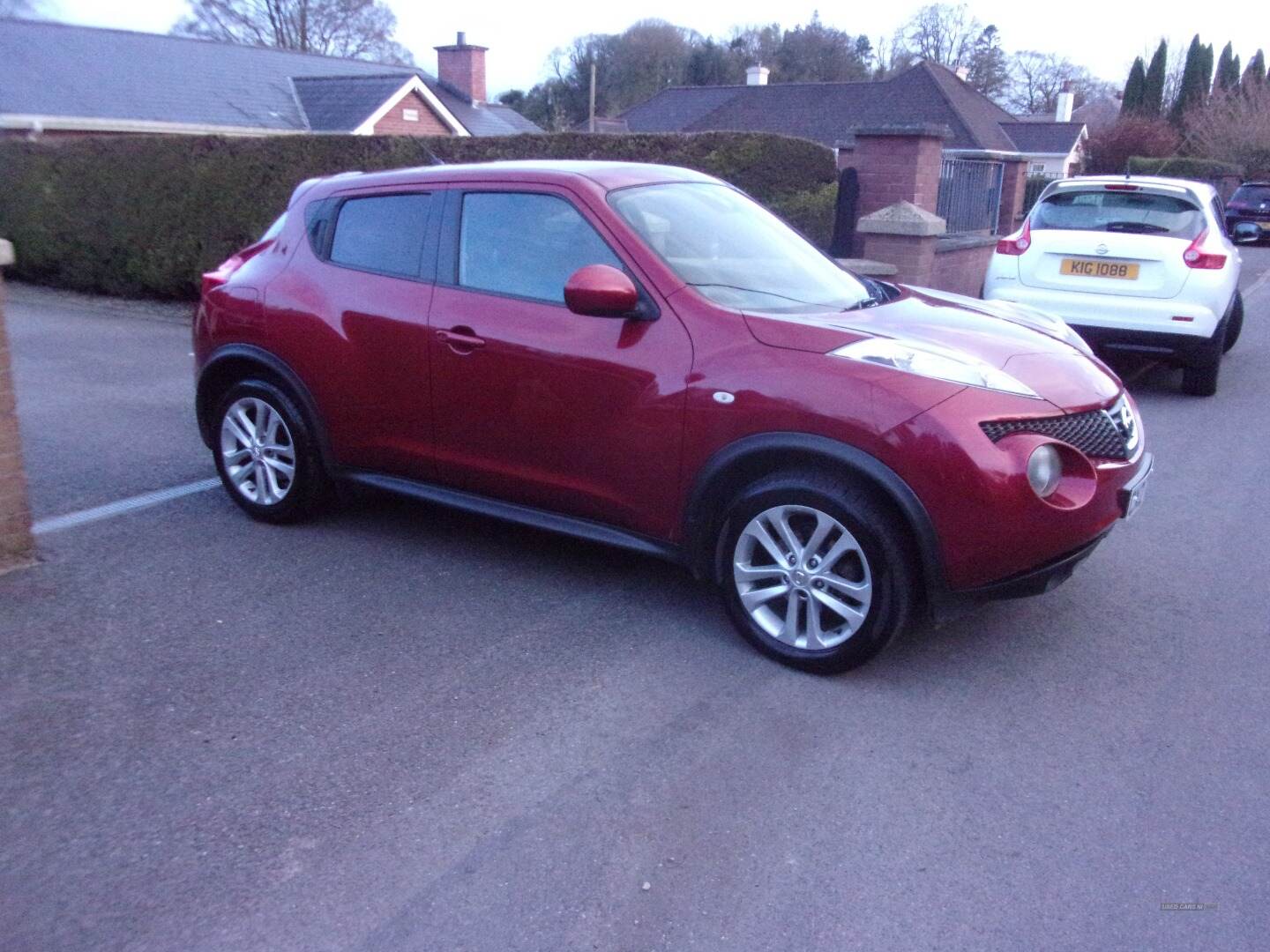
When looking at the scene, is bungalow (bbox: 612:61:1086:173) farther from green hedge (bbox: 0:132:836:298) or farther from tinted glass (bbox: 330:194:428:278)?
tinted glass (bbox: 330:194:428:278)

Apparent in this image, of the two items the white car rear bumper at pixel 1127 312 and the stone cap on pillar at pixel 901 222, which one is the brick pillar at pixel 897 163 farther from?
the white car rear bumper at pixel 1127 312

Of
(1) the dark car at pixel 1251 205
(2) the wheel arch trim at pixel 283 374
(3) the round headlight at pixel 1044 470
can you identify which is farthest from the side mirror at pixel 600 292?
(1) the dark car at pixel 1251 205

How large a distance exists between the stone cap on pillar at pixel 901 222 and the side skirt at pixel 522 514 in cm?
663

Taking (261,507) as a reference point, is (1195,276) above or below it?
above

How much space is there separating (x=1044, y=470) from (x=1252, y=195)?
3134 cm

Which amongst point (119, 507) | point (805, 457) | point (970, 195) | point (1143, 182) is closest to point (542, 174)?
point (805, 457)

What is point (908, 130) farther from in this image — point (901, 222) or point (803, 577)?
point (803, 577)

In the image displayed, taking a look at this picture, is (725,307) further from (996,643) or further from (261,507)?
(261,507)

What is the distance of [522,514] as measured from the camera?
4.94 m

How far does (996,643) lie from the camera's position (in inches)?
180

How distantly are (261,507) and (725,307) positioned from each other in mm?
2727

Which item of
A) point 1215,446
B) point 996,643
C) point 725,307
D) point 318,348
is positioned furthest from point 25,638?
point 1215,446

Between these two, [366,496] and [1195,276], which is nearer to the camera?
[366,496]

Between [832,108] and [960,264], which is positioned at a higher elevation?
[832,108]
